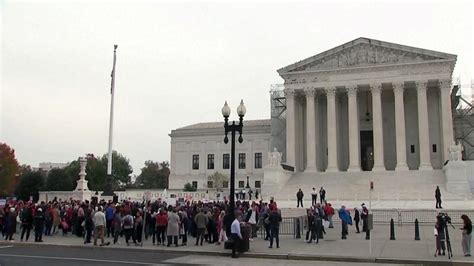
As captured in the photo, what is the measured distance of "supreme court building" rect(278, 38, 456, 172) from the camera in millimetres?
52812

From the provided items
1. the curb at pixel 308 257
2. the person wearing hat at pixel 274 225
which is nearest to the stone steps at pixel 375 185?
the person wearing hat at pixel 274 225

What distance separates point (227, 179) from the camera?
251 ft

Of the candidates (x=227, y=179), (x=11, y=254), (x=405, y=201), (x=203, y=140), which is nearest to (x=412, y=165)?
(x=405, y=201)

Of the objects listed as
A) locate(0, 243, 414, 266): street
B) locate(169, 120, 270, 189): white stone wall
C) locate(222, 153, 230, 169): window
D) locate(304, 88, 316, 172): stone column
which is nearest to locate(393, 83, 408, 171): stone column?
locate(304, 88, 316, 172): stone column

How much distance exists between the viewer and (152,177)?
4717 inches

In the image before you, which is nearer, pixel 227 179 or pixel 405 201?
pixel 405 201

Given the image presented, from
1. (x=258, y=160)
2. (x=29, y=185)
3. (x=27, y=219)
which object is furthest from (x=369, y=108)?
(x=29, y=185)

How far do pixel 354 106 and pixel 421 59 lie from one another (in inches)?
352

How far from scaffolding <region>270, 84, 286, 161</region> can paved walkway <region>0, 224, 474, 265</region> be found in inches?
1623

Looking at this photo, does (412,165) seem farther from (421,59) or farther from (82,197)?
(82,197)

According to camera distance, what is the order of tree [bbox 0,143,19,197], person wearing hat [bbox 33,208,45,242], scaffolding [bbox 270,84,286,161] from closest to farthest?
person wearing hat [bbox 33,208,45,242]
scaffolding [bbox 270,84,286,161]
tree [bbox 0,143,19,197]

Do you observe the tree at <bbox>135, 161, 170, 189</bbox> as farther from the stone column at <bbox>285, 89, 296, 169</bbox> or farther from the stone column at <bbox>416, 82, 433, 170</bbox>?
the stone column at <bbox>416, 82, 433, 170</bbox>

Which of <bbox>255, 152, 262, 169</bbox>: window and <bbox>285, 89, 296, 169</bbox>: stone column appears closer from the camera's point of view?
<bbox>285, 89, 296, 169</bbox>: stone column

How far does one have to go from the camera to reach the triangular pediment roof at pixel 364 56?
52.9 meters
